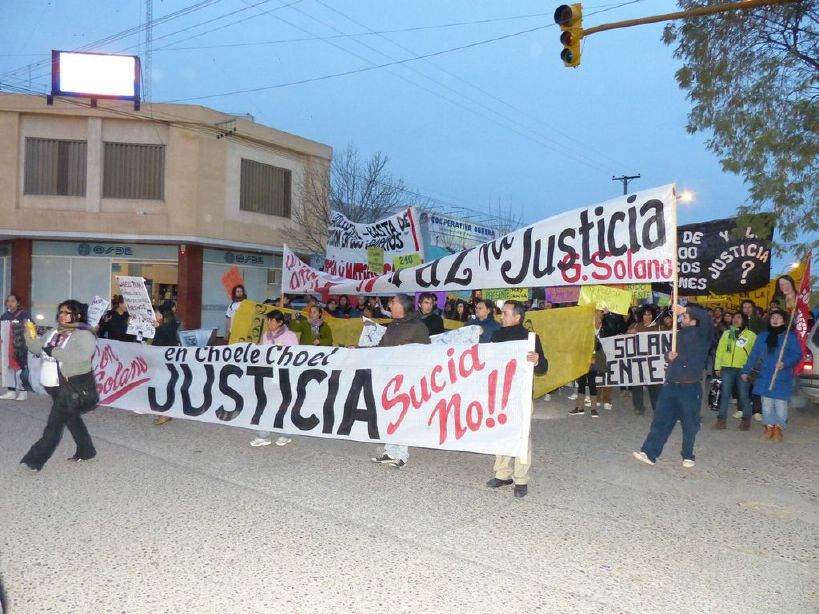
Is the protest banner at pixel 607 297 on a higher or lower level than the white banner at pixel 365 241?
lower

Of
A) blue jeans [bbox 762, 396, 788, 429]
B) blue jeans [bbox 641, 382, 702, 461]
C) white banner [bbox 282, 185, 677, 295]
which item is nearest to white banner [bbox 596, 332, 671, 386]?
blue jeans [bbox 762, 396, 788, 429]

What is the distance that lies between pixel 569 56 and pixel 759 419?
5926 mm

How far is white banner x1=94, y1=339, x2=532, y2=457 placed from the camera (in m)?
6.26

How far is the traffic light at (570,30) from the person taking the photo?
381 inches

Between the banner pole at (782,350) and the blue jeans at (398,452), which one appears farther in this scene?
the banner pole at (782,350)

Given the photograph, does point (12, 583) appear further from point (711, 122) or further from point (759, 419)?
point (711, 122)

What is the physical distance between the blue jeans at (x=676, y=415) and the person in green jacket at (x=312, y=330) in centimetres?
503

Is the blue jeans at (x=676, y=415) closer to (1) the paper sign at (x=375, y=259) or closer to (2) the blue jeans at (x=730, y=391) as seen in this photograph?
(2) the blue jeans at (x=730, y=391)

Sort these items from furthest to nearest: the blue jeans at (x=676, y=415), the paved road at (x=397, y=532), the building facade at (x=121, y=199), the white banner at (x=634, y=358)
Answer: the building facade at (x=121, y=199) → the white banner at (x=634, y=358) → the blue jeans at (x=676, y=415) → the paved road at (x=397, y=532)

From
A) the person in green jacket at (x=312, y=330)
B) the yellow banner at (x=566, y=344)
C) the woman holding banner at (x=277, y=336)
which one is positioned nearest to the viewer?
the woman holding banner at (x=277, y=336)

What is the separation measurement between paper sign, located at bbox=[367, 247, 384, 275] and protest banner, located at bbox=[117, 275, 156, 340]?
12.6 feet

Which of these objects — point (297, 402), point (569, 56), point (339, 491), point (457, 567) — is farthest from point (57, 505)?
point (569, 56)

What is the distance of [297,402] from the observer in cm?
771

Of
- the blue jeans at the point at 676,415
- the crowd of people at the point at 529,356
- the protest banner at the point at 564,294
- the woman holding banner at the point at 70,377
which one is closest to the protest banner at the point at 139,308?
the crowd of people at the point at 529,356
